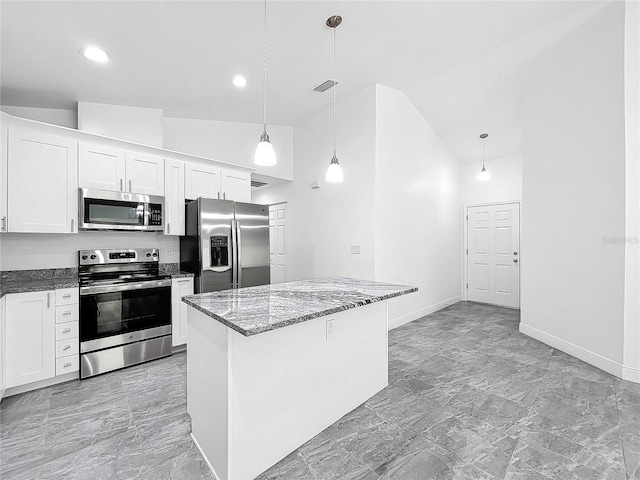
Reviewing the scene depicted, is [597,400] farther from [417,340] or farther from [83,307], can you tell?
[83,307]

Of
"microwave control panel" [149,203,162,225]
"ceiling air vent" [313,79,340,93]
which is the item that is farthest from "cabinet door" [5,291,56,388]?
"ceiling air vent" [313,79,340,93]

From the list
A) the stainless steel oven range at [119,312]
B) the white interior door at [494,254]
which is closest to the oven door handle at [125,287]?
the stainless steel oven range at [119,312]

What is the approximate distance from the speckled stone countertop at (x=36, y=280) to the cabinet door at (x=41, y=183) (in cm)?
50

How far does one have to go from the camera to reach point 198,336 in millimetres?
1841

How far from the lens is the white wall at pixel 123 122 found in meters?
3.27

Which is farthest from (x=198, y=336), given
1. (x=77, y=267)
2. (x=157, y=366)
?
(x=77, y=267)

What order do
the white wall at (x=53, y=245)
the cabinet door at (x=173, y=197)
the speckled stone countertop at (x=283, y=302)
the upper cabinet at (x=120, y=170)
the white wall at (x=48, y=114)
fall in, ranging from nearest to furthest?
1. the speckled stone countertop at (x=283, y=302)
2. the white wall at (x=53, y=245)
3. the upper cabinet at (x=120, y=170)
4. the white wall at (x=48, y=114)
5. the cabinet door at (x=173, y=197)

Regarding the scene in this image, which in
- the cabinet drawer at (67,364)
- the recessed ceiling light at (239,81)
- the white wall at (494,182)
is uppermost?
the recessed ceiling light at (239,81)

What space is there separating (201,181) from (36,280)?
1.95 meters

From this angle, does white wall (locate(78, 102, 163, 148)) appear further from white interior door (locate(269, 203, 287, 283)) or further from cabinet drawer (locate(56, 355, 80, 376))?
white interior door (locate(269, 203, 287, 283))

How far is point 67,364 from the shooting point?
8.87 ft

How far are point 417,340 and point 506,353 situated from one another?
97cm

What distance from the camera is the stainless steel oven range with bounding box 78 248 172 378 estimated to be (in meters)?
2.81

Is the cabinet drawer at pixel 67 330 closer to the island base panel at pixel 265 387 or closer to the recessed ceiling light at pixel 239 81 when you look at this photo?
the island base panel at pixel 265 387
